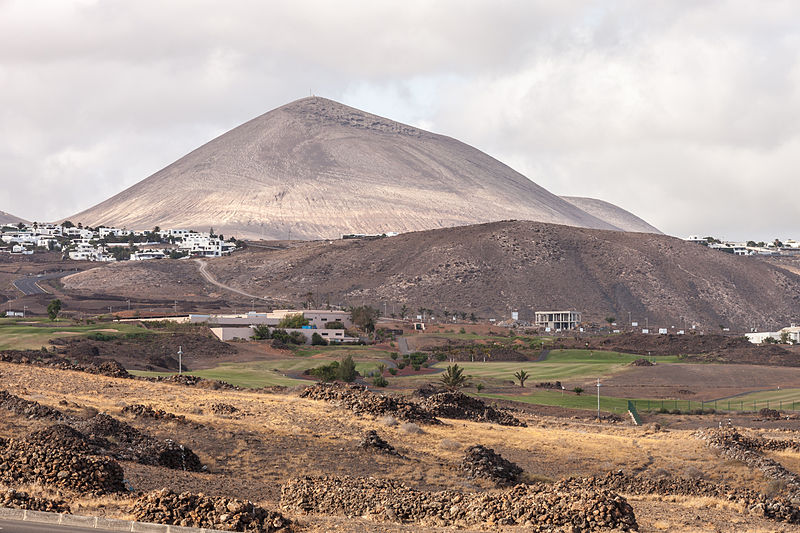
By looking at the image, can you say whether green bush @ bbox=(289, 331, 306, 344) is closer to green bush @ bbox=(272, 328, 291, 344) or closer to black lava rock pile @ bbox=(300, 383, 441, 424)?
green bush @ bbox=(272, 328, 291, 344)

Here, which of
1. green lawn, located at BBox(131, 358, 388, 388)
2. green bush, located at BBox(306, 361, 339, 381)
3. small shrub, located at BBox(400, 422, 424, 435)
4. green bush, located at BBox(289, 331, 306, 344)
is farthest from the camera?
green bush, located at BBox(289, 331, 306, 344)

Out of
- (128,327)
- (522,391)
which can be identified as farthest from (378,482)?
(128,327)

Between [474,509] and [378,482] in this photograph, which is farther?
[378,482]

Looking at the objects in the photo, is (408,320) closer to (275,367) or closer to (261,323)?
(261,323)

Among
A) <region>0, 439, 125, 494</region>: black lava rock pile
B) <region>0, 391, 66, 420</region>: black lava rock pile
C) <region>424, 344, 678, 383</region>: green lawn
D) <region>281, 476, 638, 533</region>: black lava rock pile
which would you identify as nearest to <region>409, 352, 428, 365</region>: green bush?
<region>424, 344, 678, 383</region>: green lawn

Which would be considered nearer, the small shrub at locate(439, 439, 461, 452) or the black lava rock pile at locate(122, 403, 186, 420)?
the black lava rock pile at locate(122, 403, 186, 420)

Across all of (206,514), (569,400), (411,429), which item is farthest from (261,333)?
(206,514)

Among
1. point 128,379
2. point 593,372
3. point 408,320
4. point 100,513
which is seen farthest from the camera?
point 408,320

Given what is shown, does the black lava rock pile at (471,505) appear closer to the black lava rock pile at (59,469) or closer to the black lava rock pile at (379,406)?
the black lava rock pile at (59,469)
